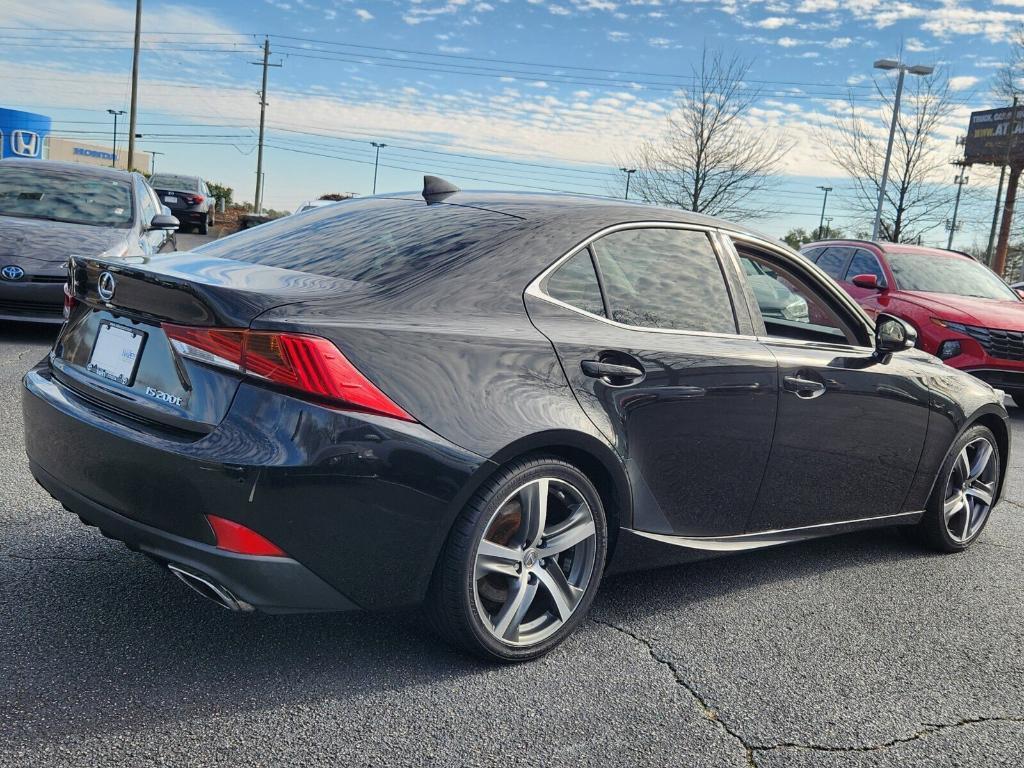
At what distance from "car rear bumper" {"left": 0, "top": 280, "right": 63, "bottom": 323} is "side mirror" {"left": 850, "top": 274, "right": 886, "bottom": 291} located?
23.9 ft

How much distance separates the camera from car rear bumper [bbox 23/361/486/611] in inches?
97.7

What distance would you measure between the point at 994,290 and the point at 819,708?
8.65 metres

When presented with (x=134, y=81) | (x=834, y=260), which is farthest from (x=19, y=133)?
(x=834, y=260)

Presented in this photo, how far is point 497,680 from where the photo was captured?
290 centimetres

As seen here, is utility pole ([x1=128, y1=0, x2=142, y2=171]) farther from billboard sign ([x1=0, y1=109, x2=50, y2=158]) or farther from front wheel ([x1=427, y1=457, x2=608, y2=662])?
front wheel ([x1=427, y1=457, x2=608, y2=662])

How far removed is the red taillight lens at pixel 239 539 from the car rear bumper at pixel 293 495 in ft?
0.06

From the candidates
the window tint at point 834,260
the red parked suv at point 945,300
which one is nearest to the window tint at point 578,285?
the red parked suv at point 945,300

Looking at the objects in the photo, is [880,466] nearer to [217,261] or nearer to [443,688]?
[443,688]

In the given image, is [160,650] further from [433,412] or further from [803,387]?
[803,387]

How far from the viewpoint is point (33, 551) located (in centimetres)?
352

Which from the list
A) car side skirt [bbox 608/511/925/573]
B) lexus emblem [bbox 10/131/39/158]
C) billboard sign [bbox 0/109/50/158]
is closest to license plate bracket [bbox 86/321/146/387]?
car side skirt [bbox 608/511/925/573]

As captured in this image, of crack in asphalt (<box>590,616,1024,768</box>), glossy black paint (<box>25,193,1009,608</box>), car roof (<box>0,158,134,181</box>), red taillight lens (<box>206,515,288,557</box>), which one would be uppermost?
car roof (<box>0,158,134,181</box>)

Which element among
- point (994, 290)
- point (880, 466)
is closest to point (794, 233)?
point (994, 290)

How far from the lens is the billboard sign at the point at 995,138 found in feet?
110
